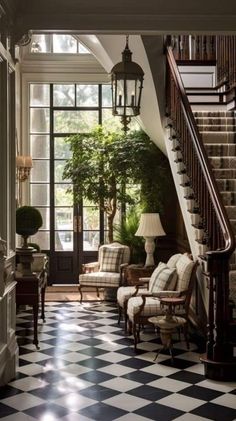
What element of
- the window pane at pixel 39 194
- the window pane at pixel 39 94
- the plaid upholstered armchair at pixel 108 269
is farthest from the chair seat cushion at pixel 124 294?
the window pane at pixel 39 94

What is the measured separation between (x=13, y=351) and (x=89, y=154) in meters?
4.83

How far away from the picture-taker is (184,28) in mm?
5215

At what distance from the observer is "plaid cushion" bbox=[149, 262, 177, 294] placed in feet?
21.6

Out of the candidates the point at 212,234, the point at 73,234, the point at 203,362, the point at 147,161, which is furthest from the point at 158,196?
the point at 203,362

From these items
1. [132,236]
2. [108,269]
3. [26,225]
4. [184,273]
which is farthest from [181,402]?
[132,236]

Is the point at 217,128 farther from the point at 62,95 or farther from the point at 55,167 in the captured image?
the point at 62,95

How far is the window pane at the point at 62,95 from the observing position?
1072cm

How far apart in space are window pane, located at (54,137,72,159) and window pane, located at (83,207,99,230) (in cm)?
98

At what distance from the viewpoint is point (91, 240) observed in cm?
1071

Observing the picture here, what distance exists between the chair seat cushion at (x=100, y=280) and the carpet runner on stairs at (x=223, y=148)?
2.39 meters

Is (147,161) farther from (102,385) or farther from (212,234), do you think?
(102,385)

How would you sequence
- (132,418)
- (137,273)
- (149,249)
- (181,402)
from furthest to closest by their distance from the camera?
1. (149,249)
2. (137,273)
3. (181,402)
4. (132,418)

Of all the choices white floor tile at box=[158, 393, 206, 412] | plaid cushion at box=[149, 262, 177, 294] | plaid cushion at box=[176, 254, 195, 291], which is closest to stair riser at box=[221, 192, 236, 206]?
plaid cushion at box=[176, 254, 195, 291]

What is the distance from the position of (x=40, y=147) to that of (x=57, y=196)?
0.89 meters
